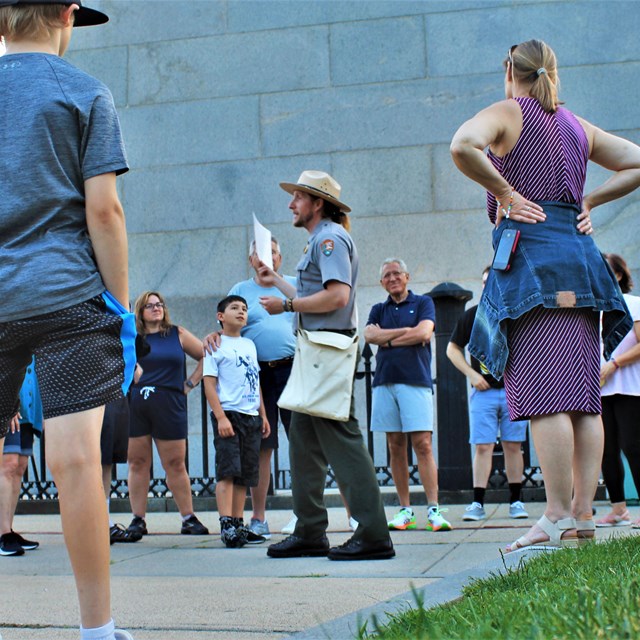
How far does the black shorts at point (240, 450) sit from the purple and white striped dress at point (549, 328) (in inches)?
107

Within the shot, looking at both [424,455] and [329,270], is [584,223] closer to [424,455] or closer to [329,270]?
[329,270]

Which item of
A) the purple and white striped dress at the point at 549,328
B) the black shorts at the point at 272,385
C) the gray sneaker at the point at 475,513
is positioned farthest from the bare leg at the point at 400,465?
the purple and white striped dress at the point at 549,328

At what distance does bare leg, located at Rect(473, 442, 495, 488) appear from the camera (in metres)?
7.88

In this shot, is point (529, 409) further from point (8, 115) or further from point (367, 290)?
point (367, 290)

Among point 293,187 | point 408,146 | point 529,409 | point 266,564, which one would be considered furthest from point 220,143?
point 529,409

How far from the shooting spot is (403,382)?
7.58 meters

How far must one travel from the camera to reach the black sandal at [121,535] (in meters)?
6.77

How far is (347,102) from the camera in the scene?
11.6 meters

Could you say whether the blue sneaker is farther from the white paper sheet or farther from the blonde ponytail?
the blonde ponytail

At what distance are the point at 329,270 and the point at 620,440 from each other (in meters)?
2.70

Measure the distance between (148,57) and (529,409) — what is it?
9229 millimetres

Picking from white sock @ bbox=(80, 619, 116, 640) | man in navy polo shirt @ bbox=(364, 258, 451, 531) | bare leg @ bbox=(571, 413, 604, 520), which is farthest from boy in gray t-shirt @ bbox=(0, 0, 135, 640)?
man in navy polo shirt @ bbox=(364, 258, 451, 531)

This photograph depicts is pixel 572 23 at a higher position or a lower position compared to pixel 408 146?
higher

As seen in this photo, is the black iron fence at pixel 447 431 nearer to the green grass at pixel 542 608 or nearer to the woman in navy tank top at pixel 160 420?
the woman in navy tank top at pixel 160 420
